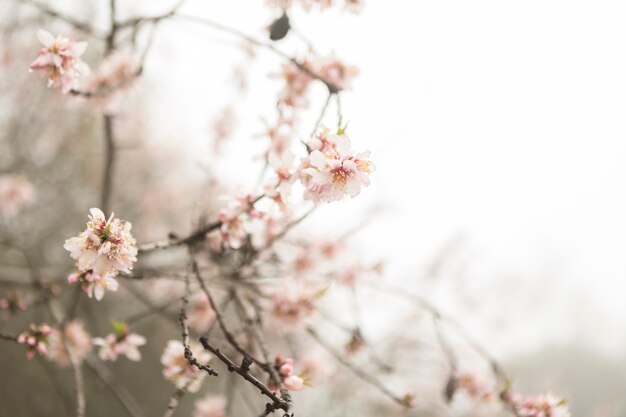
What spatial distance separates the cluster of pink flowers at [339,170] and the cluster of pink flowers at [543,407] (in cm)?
103

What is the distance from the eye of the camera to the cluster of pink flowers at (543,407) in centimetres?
142

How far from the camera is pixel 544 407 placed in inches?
57.1

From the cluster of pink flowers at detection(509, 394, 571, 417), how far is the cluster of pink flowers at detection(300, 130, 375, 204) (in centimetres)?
103

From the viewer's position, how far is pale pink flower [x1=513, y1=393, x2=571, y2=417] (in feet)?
4.66

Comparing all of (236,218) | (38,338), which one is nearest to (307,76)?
(236,218)

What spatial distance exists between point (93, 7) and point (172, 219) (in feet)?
11.0

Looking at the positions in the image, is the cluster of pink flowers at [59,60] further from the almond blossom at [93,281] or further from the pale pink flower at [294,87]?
the pale pink flower at [294,87]

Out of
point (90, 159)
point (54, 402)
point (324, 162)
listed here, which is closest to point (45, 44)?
point (324, 162)

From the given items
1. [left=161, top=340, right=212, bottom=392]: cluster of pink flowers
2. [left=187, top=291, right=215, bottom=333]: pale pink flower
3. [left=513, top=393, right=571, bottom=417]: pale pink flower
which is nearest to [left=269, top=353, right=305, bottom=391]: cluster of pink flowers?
[left=161, top=340, right=212, bottom=392]: cluster of pink flowers

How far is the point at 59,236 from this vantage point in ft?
19.7

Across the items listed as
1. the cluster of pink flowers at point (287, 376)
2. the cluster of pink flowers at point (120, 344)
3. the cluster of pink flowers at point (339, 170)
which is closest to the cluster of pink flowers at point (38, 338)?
the cluster of pink flowers at point (120, 344)

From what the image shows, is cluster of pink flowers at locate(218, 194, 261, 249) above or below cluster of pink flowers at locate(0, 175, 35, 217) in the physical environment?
below

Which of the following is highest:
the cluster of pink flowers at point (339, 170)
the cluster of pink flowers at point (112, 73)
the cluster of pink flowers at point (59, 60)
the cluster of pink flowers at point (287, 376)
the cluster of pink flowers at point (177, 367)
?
the cluster of pink flowers at point (112, 73)

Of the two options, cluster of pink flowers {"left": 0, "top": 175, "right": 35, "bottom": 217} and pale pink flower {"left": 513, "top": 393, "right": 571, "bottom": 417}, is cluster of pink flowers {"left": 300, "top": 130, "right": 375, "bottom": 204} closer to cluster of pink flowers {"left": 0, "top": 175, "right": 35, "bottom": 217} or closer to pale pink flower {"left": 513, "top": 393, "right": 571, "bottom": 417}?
pale pink flower {"left": 513, "top": 393, "right": 571, "bottom": 417}
